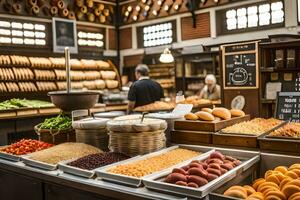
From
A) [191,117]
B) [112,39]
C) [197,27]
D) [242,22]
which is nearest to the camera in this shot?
[191,117]

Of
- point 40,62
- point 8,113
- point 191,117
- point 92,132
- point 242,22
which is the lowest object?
point 8,113

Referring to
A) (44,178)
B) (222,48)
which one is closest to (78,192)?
(44,178)

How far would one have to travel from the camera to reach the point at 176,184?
2.02 metres

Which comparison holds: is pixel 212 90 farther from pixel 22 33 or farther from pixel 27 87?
pixel 22 33

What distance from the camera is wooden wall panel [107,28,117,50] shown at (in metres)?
11.2

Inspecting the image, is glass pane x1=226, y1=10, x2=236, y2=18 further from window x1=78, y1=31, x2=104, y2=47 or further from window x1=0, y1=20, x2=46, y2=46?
window x1=0, y1=20, x2=46, y2=46

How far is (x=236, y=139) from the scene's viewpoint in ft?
9.11

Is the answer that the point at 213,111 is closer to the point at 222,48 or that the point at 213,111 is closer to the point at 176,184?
the point at 176,184

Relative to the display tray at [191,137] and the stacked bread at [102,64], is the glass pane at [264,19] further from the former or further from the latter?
the display tray at [191,137]

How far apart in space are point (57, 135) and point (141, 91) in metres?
3.14

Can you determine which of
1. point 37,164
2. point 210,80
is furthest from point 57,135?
point 210,80

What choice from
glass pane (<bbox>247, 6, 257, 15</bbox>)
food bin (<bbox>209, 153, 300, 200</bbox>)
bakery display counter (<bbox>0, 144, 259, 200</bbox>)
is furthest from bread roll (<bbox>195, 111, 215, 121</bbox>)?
glass pane (<bbox>247, 6, 257, 15</bbox>)

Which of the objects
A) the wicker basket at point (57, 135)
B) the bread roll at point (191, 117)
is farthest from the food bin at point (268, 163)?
the wicker basket at point (57, 135)

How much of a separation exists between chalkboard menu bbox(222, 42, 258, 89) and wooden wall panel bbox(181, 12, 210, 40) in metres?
2.98
